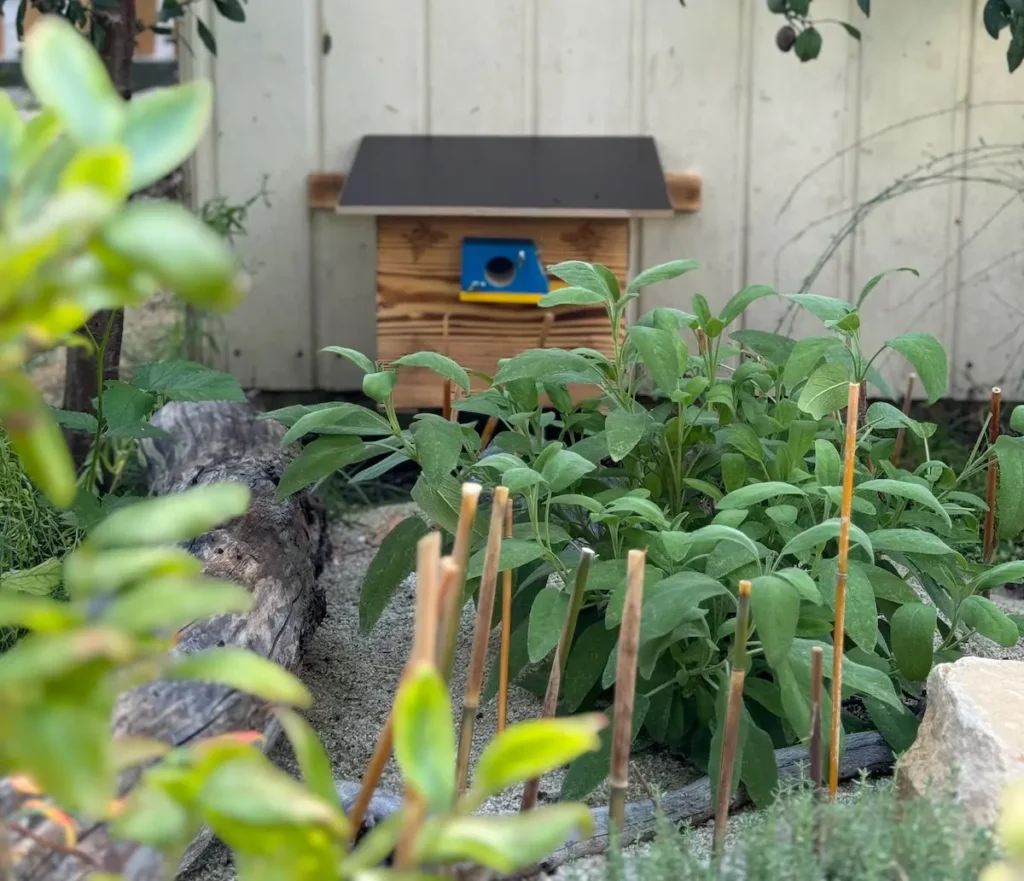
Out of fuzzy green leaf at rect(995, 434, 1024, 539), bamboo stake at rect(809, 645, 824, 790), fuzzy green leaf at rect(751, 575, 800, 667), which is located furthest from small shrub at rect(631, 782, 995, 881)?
fuzzy green leaf at rect(995, 434, 1024, 539)

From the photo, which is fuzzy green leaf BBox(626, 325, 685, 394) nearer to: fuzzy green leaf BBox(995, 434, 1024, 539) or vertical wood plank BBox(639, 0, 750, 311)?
fuzzy green leaf BBox(995, 434, 1024, 539)

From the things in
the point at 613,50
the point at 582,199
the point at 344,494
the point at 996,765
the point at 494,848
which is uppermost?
the point at 613,50

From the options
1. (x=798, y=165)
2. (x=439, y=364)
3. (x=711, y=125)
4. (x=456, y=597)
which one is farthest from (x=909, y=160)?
(x=456, y=597)

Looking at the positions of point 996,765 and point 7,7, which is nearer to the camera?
point 996,765

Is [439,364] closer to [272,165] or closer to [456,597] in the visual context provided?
[456,597]

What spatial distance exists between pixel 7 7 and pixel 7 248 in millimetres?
3393

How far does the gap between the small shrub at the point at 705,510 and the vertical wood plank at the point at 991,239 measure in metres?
1.52

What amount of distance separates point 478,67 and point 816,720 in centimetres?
238

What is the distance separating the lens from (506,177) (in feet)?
9.64

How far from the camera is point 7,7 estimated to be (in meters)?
3.58

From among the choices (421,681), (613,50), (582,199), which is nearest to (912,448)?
(582,199)

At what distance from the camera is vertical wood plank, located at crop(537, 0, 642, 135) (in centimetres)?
314

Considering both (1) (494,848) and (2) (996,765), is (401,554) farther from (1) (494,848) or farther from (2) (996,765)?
(1) (494,848)

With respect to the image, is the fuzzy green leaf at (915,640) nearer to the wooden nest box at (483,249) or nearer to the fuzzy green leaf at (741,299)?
the fuzzy green leaf at (741,299)
